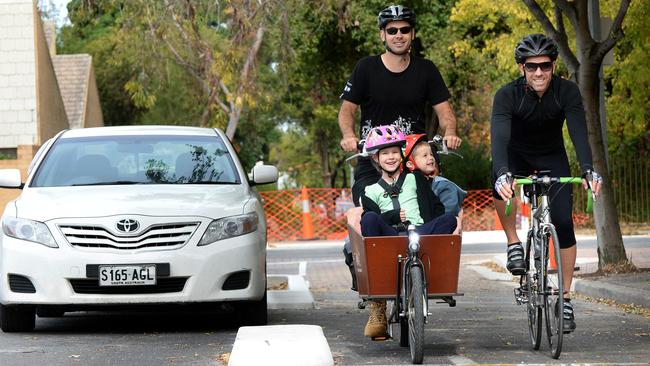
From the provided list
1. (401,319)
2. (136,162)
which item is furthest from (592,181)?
(136,162)

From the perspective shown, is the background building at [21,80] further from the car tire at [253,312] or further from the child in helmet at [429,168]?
the child in helmet at [429,168]

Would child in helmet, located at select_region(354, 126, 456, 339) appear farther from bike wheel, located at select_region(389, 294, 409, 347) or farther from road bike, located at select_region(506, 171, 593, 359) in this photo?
road bike, located at select_region(506, 171, 593, 359)

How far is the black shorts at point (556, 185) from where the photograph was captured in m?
9.29

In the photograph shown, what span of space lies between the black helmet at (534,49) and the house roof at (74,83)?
38.0 meters

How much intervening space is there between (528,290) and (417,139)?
4.00 ft

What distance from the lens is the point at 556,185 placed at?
932 cm

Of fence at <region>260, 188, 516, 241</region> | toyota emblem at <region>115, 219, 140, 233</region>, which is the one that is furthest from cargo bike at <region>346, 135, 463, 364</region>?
fence at <region>260, 188, 516, 241</region>

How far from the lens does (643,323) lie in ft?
36.3

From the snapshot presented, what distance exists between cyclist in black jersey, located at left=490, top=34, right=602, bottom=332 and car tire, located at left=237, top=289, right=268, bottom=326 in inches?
95.0

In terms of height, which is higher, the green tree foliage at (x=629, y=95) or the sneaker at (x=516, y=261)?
the green tree foliage at (x=629, y=95)

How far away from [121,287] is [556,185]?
3341 mm

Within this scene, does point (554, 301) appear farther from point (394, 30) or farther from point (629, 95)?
point (629, 95)

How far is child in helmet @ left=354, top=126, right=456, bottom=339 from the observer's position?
8898mm

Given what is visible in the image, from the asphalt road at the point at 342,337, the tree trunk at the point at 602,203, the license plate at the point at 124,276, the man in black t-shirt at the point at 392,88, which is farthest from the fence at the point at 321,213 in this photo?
the man in black t-shirt at the point at 392,88
